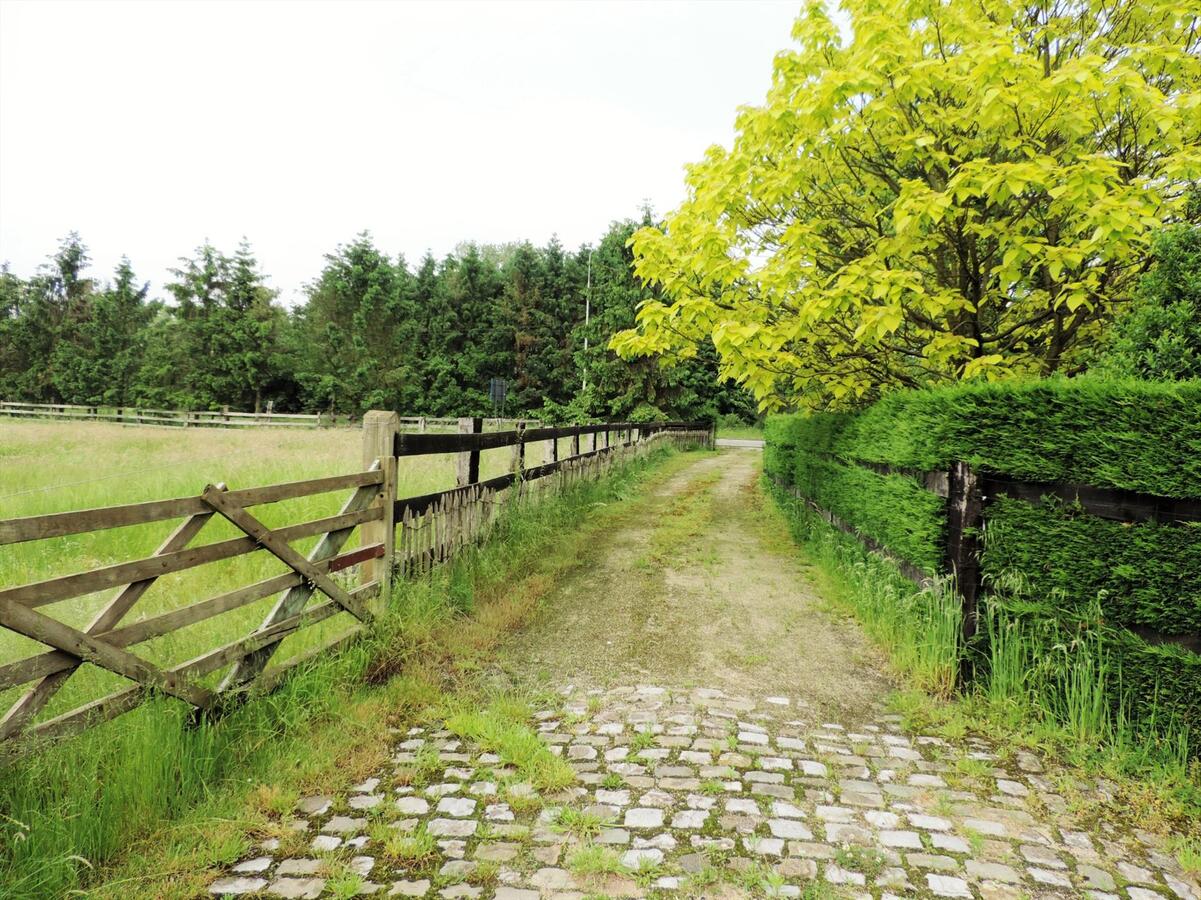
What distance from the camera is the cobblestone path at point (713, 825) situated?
2.57 m

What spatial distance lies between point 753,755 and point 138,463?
607 inches

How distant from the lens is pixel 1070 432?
3.92 metres

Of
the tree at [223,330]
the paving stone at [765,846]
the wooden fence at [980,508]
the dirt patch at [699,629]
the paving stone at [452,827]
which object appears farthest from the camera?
the tree at [223,330]

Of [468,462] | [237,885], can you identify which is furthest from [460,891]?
[468,462]

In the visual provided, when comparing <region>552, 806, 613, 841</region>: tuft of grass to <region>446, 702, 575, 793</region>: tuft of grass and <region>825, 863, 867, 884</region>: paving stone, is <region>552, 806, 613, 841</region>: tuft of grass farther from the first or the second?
<region>825, 863, 867, 884</region>: paving stone

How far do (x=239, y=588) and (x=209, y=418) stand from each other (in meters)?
41.1

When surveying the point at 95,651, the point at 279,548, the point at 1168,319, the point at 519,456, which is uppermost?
the point at 1168,319

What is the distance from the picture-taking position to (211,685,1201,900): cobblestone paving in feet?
8.41

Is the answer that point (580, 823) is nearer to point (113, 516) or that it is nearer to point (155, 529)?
point (113, 516)

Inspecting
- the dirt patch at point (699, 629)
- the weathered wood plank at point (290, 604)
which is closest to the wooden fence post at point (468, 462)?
the dirt patch at point (699, 629)

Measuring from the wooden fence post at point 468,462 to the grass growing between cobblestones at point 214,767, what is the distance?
5.90 ft

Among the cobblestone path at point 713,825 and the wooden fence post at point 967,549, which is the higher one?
the wooden fence post at point 967,549

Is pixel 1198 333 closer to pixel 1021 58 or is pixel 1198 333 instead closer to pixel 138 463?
pixel 1021 58

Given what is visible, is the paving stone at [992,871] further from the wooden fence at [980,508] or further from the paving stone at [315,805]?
the paving stone at [315,805]
